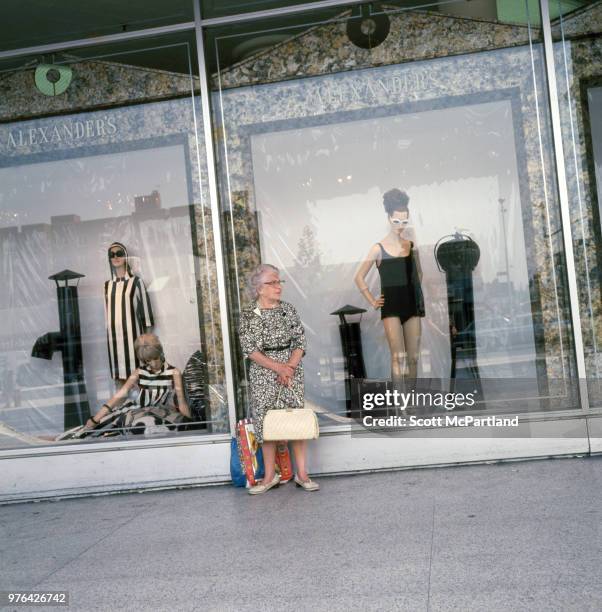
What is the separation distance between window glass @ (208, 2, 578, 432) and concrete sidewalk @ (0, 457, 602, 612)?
1096mm

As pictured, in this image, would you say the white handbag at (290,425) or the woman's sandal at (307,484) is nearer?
the white handbag at (290,425)

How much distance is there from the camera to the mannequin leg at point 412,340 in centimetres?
694

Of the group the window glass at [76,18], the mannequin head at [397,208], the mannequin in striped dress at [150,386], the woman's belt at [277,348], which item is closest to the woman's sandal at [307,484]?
the woman's belt at [277,348]

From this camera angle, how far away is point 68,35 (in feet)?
21.5

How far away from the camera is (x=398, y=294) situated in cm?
692

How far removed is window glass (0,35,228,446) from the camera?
662cm

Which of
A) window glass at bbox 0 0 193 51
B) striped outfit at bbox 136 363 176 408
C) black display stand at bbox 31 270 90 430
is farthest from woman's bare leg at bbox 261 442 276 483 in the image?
window glass at bbox 0 0 193 51

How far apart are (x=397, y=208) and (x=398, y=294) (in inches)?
30.3

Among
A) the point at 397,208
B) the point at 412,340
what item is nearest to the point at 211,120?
the point at 397,208

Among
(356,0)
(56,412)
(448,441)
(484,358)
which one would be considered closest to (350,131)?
(356,0)

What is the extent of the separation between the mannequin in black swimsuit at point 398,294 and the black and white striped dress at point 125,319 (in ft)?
5.94

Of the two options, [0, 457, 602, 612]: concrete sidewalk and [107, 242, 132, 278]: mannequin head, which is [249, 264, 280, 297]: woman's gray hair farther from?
[107, 242, 132, 278]: mannequin head

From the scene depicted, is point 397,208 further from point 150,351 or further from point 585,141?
point 150,351

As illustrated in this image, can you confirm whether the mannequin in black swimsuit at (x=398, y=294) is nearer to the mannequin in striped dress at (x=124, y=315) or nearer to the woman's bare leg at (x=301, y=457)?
the woman's bare leg at (x=301, y=457)
